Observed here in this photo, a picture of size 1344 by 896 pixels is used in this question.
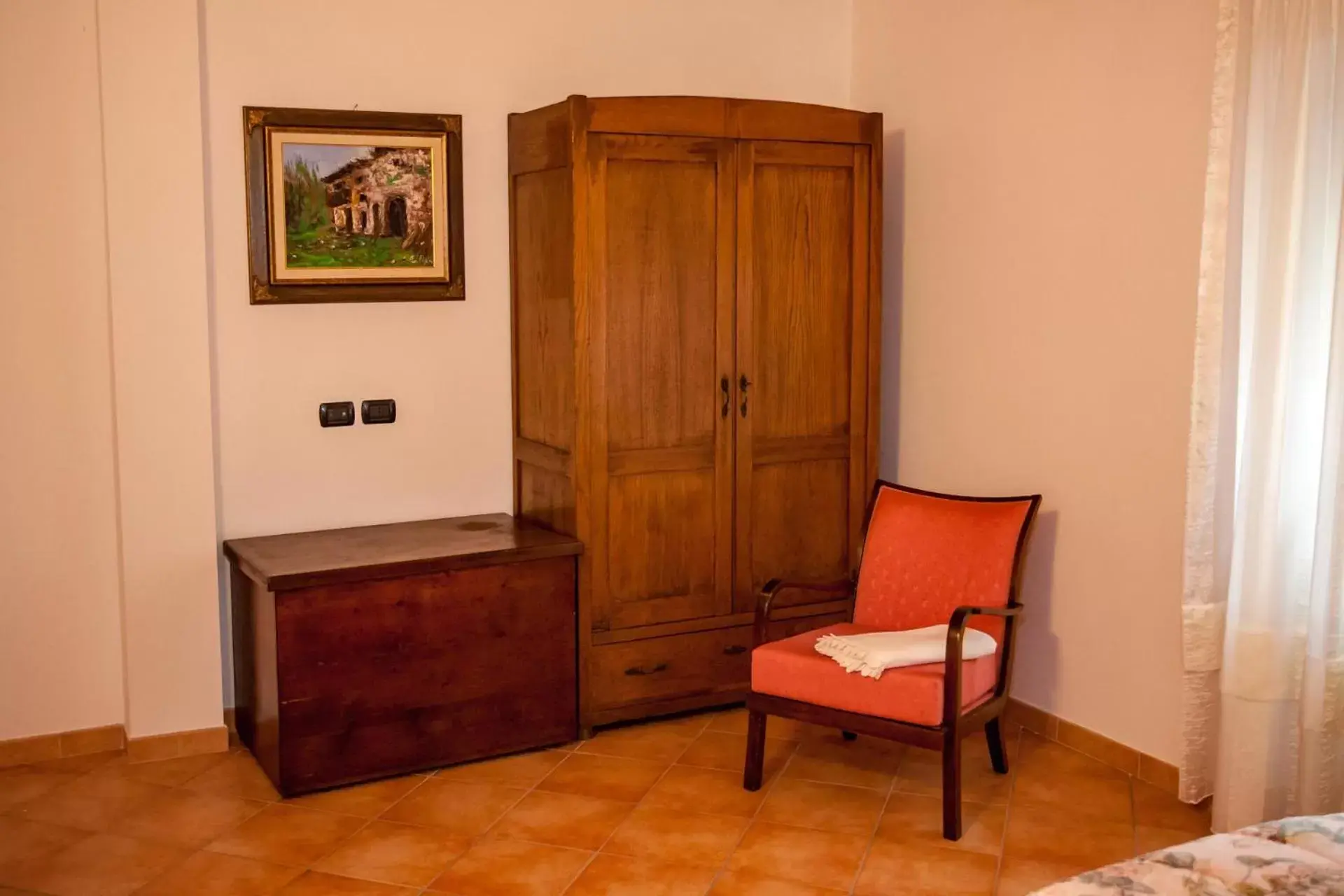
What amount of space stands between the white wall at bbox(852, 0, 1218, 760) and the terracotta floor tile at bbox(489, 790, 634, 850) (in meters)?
1.52

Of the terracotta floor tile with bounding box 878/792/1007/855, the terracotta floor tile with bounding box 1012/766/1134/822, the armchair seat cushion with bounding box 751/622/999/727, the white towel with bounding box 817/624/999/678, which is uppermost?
the white towel with bounding box 817/624/999/678

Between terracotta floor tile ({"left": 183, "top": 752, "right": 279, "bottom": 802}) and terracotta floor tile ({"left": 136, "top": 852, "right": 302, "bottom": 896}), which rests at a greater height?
terracotta floor tile ({"left": 183, "top": 752, "right": 279, "bottom": 802})

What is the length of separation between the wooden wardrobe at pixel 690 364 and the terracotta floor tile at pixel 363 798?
2.12 feet

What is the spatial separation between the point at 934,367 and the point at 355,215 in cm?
202

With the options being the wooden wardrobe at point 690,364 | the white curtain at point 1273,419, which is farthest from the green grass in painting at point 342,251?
the white curtain at point 1273,419

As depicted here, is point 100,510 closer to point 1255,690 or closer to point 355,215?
point 355,215

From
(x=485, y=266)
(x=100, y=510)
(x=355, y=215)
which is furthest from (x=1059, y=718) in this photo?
(x=100, y=510)

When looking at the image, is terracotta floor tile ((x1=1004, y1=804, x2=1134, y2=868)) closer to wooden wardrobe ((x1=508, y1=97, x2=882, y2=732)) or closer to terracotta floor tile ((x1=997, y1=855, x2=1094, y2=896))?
terracotta floor tile ((x1=997, y1=855, x2=1094, y2=896))

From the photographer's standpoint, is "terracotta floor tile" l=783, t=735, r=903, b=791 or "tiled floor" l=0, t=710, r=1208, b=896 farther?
"terracotta floor tile" l=783, t=735, r=903, b=791

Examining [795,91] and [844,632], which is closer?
[844,632]

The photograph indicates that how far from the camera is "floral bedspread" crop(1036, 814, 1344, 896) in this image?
2.09m

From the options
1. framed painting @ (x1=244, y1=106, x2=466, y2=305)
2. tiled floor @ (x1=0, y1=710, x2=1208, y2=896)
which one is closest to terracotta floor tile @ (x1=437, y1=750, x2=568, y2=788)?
tiled floor @ (x1=0, y1=710, x2=1208, y2=896)

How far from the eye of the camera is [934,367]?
4750 millimetres

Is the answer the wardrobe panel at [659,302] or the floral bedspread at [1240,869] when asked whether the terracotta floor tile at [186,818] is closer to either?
the wardrobe panel at [659,302]
